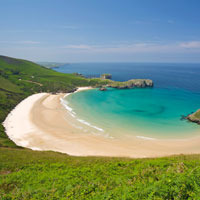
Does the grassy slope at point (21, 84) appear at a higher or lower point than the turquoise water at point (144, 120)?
higher

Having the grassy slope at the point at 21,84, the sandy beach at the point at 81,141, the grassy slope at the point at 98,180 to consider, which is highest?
the grassy slope at the point at 21,84

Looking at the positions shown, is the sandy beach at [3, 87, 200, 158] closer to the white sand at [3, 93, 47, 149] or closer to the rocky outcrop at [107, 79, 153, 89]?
the white sand at [3, 93, 47, 149]

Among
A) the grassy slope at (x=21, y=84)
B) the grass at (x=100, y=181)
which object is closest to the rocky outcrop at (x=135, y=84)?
the grassy slope at (x=21, y=84)

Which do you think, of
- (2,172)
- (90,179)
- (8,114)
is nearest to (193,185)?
(90,179)

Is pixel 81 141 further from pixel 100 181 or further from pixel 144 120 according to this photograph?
pixel 144 120

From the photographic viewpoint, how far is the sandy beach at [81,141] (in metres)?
34.8

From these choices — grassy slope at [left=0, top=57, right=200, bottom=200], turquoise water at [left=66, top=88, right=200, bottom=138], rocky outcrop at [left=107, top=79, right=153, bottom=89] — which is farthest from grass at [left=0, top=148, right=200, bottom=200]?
rocky outcrop at [left=107, top=79, right=153, bottom=89]

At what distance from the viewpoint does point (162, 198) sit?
26.1 ft

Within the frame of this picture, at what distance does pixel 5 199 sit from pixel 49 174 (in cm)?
548

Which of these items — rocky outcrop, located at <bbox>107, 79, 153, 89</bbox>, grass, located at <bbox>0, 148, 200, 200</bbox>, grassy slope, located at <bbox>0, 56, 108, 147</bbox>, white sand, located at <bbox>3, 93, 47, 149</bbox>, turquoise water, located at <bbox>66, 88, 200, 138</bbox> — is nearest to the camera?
grass, located at <bbox>0, 148, 200, 200</bbox>

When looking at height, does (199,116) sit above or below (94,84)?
below

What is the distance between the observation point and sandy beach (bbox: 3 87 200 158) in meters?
34.8

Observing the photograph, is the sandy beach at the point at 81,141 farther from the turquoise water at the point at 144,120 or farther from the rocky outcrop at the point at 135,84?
the rocky outcrop at the point at 135,84

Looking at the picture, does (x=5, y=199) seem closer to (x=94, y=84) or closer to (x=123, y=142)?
(x=123, y=142)
